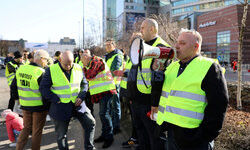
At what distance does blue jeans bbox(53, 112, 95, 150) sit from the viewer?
3.27m

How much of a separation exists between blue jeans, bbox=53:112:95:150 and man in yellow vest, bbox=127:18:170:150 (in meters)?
0.92

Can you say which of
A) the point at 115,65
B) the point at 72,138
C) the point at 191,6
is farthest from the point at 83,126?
the point at 191,6

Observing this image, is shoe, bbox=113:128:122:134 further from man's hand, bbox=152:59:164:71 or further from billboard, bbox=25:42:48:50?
billboard, bbox=25:42:48:50

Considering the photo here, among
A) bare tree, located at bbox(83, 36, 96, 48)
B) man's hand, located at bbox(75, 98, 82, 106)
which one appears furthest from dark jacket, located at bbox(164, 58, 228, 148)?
bare tree, located at bbox(83, 36, 96, 48)

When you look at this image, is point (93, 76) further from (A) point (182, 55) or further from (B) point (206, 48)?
(B) point (206, 48)

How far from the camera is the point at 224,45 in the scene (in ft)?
145

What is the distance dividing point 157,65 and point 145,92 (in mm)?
513

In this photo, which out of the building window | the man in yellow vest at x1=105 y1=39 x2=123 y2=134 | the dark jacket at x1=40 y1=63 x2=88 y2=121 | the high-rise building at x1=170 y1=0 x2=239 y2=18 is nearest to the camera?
the dark jacket at x1=40 y1=63 x2=88 y2=121

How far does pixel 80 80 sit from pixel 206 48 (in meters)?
51.7

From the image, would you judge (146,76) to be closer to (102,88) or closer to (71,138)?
(102,88)

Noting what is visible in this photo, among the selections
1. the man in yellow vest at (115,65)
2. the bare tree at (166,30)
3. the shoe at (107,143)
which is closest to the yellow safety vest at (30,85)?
the shoe at (107,143)

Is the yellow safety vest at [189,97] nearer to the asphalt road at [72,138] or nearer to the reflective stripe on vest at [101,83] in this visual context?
the reflective stripe on vest at [101,83]

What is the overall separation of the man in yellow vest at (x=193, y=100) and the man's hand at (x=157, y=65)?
0.71ft

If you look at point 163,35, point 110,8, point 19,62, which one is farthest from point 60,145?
point 110,8
